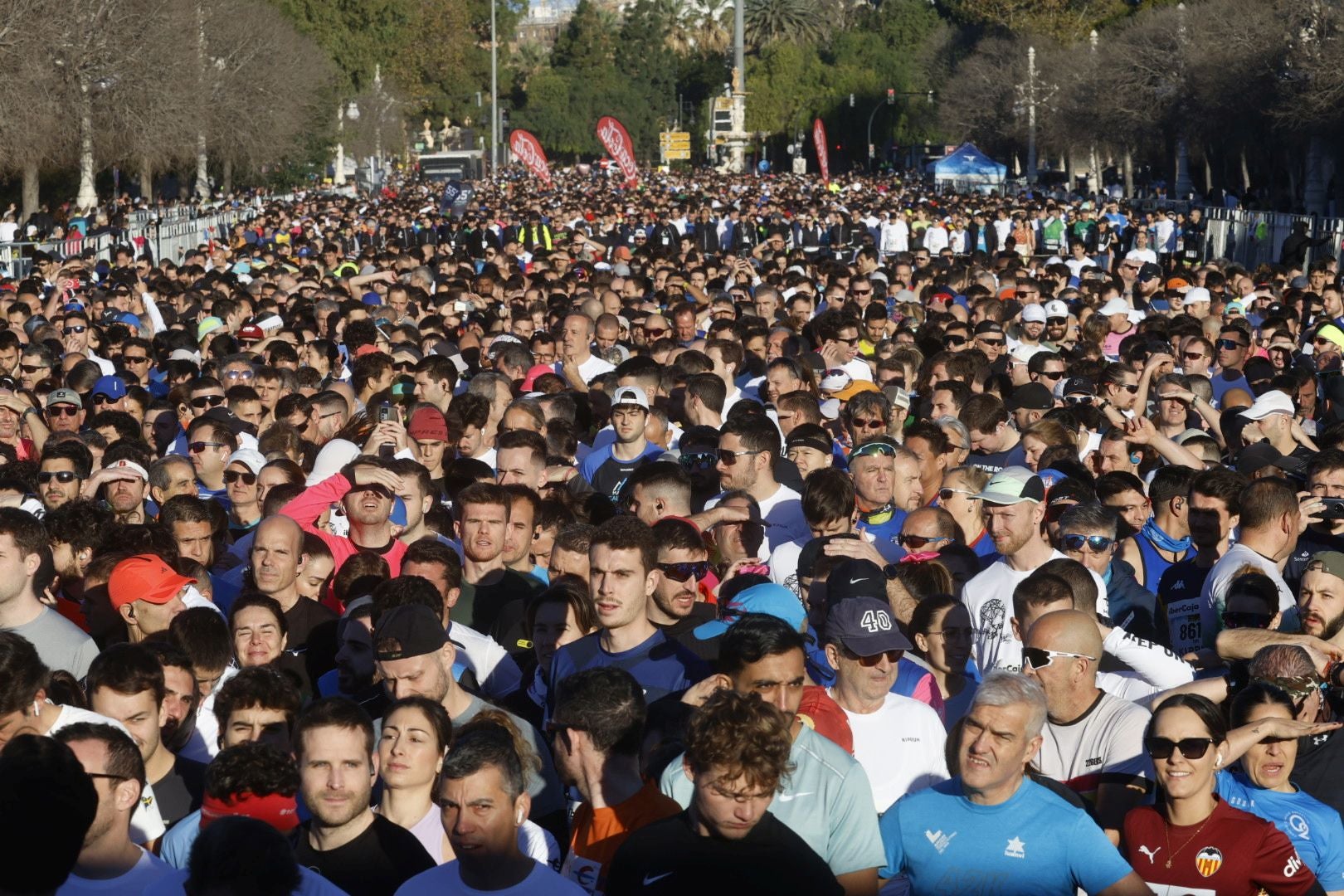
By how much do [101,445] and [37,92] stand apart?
29.8m

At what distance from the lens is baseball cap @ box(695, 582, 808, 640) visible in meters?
6.13

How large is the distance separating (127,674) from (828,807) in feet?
7.12

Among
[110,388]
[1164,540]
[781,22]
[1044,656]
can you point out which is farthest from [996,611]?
[781,22]

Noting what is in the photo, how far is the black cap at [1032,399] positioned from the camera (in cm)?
1056

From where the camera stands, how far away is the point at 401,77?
94062mm

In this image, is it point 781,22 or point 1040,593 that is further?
point 781,22

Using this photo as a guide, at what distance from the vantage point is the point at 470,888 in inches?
180

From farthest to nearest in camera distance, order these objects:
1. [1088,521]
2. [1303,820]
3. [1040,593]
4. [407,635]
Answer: [1088,521]
[1040,593]
[407,635]
[1303,820]

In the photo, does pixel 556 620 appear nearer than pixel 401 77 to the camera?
Yes

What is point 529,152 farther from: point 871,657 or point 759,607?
point 871,657

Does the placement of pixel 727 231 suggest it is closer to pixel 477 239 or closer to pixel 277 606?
pixel 477 239

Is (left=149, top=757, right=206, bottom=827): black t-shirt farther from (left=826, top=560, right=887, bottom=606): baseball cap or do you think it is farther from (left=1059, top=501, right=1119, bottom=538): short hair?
(left=1059, top=501, right=1119, bottom=538): short hair

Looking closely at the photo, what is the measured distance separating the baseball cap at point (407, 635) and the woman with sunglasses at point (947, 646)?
1.60m

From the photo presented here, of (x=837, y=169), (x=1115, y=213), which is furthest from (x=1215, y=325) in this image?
(x=837, y=169)
